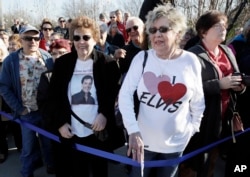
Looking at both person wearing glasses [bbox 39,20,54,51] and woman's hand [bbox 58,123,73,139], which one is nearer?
woman's hand [bbox 58,123,73,139]

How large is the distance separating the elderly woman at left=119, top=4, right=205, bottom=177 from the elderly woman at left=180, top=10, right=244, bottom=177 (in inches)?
16.0

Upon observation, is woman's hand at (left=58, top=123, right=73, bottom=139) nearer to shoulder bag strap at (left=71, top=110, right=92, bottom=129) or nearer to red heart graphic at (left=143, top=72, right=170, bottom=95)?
shoulder bag strap at (left=71, top=110, right=92, bottom=129)

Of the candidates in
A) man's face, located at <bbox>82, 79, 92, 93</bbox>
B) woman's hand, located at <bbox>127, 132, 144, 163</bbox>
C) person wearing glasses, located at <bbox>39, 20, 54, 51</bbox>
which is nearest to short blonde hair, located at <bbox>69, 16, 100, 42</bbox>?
man's face, located at <bbox>82, 79, 92, 93</bbox>

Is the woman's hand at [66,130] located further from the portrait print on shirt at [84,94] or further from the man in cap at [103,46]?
the man in cap at [103,46]

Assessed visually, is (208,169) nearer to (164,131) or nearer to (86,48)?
(164,131)

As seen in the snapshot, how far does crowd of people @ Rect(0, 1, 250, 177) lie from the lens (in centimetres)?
257

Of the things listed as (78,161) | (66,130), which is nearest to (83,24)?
(66,130)

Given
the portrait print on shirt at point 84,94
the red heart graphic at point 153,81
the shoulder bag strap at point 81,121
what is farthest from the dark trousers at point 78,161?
the red heart graphic at point 153,81

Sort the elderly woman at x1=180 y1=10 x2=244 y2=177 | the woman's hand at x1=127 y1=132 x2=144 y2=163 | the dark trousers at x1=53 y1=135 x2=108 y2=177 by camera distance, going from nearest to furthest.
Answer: the woman's hand at x1=127 y1=132 x2=144 y2=163 < the elderly woman at x1=180 y1=10 x2=244 y2=177 < the dark trousers at x1=53 y1=135 x2=108 y2=177

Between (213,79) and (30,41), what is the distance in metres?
2.23

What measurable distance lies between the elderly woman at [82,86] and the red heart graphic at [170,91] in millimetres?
801

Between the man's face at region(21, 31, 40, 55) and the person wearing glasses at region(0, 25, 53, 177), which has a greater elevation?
the man's face at region(21, 31, 40, 55)

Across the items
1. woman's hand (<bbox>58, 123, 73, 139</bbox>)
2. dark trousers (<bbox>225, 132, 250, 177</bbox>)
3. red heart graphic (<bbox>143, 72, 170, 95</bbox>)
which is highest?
red heart graphic (<bbox>143, 72, 170, 95</bbox>)

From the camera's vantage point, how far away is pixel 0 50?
4965 mm
